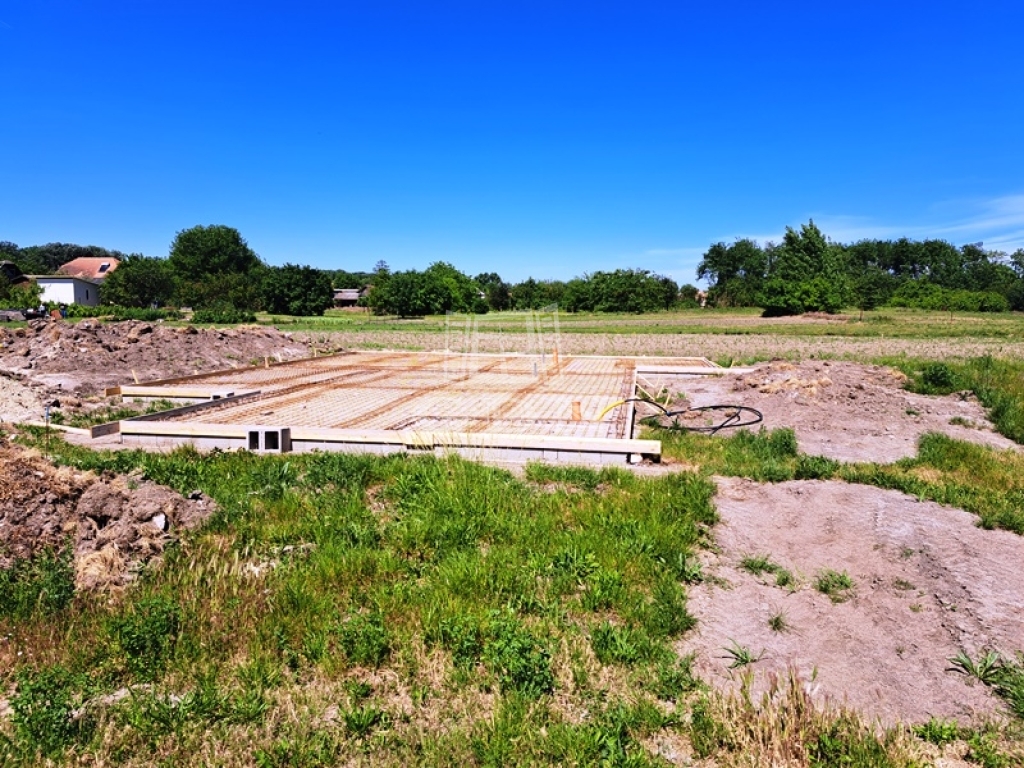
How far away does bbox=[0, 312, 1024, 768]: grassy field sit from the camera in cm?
245

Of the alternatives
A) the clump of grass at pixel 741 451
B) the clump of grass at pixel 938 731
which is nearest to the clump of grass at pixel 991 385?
the clump of grass at pixel 741 451

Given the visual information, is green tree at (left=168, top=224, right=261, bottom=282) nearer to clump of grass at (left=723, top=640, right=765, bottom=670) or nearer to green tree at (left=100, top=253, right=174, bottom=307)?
green tree at (left=100, top=253, right=174, bottom=307)

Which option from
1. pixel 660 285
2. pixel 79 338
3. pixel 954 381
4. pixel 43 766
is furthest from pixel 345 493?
pixel 660 285

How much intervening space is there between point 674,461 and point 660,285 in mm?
65137

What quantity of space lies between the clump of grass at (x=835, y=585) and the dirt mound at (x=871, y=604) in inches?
1.4

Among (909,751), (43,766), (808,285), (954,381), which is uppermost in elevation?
(808,285)

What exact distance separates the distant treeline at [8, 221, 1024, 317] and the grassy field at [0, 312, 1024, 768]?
→ 113 ft

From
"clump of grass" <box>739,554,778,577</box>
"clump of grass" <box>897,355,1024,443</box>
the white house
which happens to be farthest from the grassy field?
the white house

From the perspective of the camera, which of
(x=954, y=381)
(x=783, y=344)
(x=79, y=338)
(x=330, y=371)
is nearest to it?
(x=954, y=381)

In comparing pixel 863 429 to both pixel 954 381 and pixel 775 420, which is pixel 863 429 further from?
pixel 954 381

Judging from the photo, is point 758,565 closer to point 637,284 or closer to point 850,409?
point 850,409

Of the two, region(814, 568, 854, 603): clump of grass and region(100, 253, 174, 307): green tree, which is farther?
region(100, 253, 174, 307): green tree

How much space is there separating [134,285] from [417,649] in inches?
2719

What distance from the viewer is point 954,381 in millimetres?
10727
